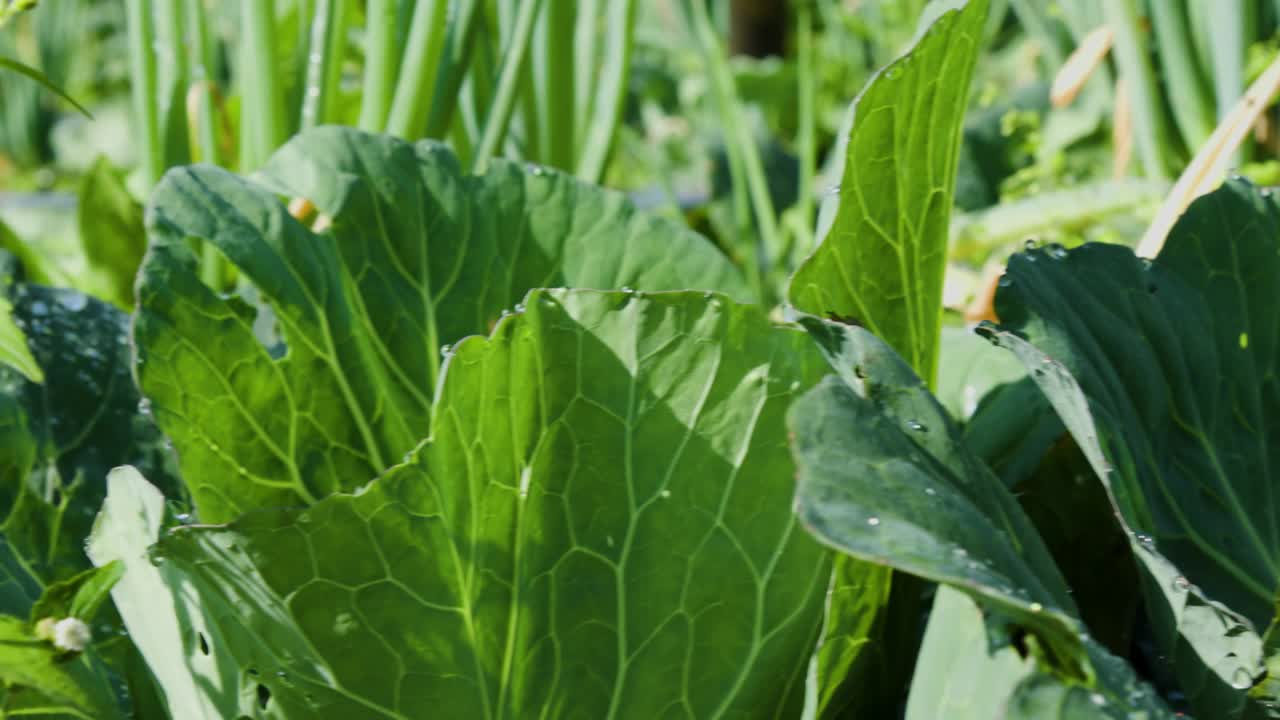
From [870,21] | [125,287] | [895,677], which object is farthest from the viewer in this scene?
[870,21]

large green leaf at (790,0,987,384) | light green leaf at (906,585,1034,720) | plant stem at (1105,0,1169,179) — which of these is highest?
plant stem at (1105,0,1169,179)

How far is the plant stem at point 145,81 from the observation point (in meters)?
0.81

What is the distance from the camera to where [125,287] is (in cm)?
115

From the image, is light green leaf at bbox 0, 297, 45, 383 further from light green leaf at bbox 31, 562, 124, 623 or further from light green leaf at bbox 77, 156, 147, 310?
light green leaf at bbox 77, 156, 147, 310

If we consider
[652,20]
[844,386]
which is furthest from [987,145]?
[652,20]

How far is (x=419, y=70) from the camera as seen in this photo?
775 millimetres

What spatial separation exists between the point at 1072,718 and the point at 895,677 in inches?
9.2

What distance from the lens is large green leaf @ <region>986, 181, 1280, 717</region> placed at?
491 millimetres

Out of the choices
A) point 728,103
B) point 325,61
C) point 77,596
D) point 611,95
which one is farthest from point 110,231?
point 77,596

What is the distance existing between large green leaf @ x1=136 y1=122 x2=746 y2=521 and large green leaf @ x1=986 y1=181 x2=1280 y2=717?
0.69 ft

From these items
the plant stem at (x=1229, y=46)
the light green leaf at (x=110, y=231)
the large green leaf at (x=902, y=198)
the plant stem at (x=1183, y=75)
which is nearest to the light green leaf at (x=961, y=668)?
the large green leaf at (x=902, y=198)

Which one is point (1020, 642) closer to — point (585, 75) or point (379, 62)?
point (379, 62)

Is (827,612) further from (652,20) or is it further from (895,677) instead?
(652,20)

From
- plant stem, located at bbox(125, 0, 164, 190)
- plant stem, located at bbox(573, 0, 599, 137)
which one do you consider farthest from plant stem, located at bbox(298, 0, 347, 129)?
plant stem, located at bbox(573, 0, 599, 137)
